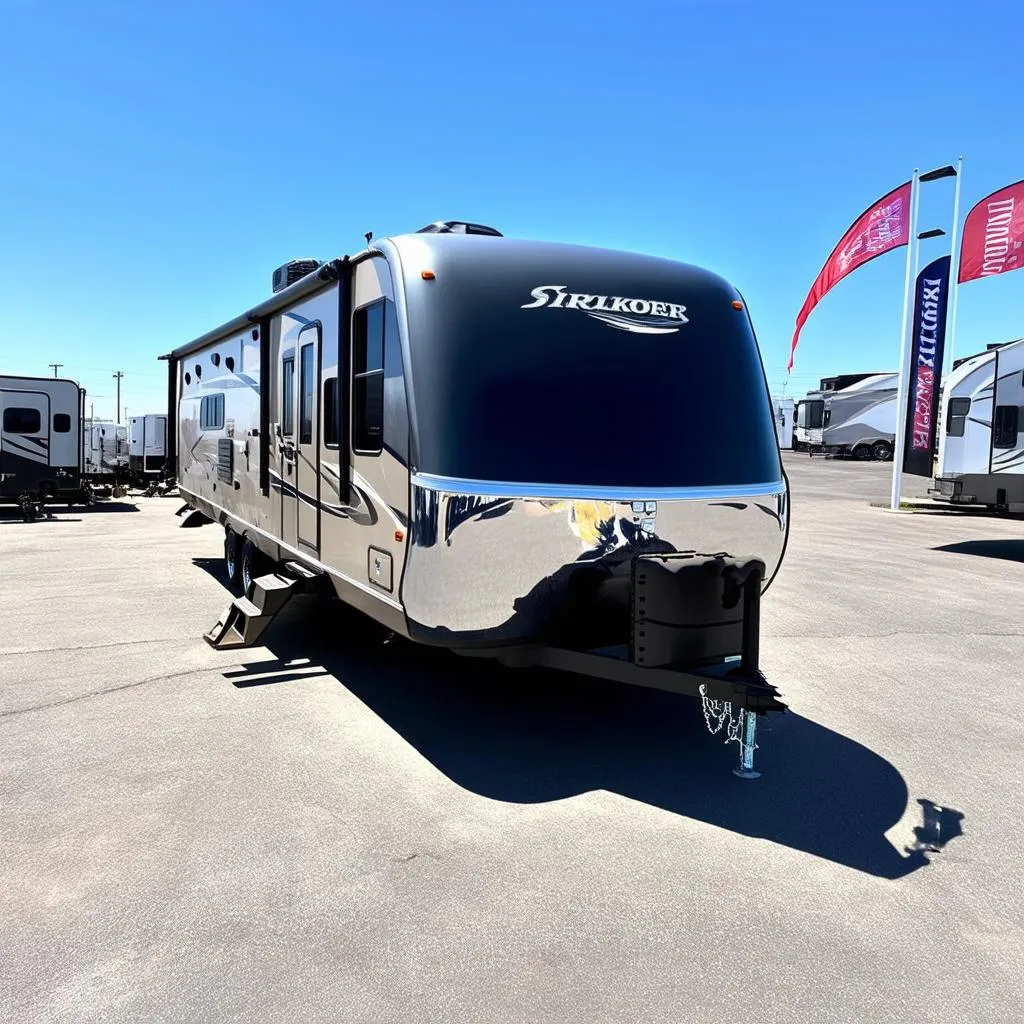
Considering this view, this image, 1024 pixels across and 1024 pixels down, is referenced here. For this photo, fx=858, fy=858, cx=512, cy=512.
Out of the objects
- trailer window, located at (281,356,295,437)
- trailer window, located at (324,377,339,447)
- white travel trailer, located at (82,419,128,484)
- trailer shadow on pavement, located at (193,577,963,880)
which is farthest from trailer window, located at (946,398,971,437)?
white travel trailer, located at (82,419,128,484)

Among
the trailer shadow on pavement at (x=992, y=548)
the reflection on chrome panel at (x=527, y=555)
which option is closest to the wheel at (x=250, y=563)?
the reflection on chrome panel at (x=527, y=555)

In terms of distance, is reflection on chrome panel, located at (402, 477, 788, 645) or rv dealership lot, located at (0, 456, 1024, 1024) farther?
reflection on chrome panel, located at (402, 477, 788, 645)

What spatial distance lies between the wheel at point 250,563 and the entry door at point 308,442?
204cm

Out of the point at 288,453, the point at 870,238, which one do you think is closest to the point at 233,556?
the point at 288,453

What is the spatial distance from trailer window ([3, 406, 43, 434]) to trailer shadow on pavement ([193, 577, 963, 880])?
14.9 meters

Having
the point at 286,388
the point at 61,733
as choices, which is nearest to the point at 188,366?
the point at 286,388

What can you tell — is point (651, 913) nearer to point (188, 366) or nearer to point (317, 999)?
point (317, 999)

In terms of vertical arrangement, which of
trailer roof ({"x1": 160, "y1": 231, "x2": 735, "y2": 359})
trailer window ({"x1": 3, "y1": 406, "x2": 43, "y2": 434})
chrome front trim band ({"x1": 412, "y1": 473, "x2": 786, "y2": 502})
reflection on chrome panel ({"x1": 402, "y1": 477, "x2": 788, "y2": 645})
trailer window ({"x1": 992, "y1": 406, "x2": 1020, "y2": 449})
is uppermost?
trailer roof ({"x1": 160, "y1": 231, "x2": 735, "y2": 359})

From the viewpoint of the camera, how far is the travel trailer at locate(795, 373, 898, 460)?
39.8 m

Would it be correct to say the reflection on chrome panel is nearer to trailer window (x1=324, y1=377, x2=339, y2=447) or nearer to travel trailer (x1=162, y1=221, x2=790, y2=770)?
travel trailer (x1=162, y1=221, x2=790, y2=770)

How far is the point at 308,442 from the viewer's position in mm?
6242

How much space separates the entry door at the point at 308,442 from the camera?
6070 mm

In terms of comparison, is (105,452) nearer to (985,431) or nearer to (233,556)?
(233,556)

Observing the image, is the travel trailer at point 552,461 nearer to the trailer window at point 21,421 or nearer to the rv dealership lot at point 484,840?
the rv dealership lot at point 484,840
